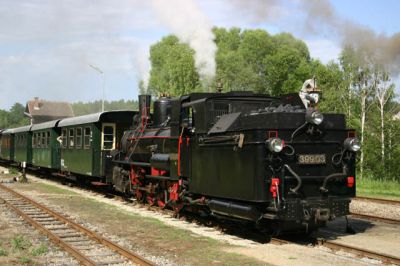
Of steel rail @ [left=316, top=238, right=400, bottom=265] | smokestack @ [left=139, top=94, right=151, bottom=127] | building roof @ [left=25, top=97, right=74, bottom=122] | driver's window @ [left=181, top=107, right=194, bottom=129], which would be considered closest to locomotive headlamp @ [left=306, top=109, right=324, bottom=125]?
steel rail @ [left=316, top=238, right=400, bottom=265]

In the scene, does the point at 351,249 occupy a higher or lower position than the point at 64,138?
lower

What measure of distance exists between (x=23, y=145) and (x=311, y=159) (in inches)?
924

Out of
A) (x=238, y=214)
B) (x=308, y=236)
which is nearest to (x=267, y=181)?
(x=238, y=214)

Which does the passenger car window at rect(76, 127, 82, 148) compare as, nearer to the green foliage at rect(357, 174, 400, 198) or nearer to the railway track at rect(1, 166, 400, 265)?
the green foliage at rect(357, 174, 400, 198)

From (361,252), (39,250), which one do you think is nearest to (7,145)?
(39,250)

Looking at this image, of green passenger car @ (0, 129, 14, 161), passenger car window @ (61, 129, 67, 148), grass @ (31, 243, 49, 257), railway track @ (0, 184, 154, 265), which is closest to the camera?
railway track @ (0, 184, 154, 265)

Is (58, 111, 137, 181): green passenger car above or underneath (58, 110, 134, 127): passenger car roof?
underneath

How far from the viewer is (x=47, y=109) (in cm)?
9775

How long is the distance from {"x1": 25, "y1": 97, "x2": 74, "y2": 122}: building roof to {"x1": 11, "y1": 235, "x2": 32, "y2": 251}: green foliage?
290 ft

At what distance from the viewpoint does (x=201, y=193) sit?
9398mm

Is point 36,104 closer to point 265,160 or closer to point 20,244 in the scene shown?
point 20,244

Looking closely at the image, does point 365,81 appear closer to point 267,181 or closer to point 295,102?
point 295,102

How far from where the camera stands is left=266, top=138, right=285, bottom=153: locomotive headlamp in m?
7.62

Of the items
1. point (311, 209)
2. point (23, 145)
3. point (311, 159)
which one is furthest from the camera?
point (23, 145)
